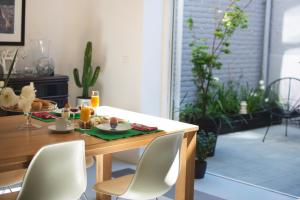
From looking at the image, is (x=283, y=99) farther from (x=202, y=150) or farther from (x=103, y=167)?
(x=103, y=167)

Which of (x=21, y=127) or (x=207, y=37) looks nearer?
(x=21, y=127)

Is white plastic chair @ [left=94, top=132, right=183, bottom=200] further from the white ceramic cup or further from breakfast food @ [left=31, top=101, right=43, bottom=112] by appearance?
breakfast food @ [left=31, top=101, right=43, bottom=112]

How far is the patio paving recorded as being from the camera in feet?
14.6

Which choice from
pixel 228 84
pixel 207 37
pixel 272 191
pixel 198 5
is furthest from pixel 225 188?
pixel 198 5

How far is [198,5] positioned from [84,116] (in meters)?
2.34

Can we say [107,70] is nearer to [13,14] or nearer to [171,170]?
[13,14]

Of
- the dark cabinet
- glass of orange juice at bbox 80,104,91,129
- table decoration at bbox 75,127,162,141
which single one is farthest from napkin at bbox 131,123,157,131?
the dark cabinet

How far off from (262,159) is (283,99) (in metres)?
0.65

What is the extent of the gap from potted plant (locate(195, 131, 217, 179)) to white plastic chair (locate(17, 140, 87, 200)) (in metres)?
2.18

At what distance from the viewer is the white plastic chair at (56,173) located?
2.51 meters

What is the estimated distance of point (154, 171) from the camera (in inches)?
117

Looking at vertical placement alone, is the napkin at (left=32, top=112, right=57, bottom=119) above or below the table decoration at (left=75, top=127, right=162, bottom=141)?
above

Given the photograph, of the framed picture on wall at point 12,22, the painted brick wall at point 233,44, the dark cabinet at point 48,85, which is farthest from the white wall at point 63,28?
the painted brick wall at point 233,44

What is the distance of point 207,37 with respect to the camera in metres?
5.00
